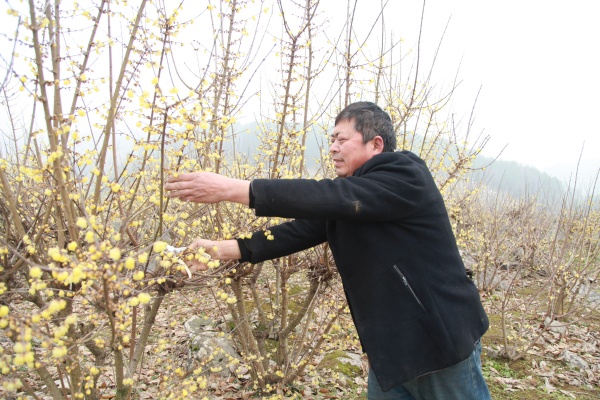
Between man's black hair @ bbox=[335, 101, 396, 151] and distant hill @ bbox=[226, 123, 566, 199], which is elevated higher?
distant hill @ bbox=[226, 123, 566, 199]

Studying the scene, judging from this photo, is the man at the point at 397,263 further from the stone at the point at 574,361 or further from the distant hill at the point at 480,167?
the stone at the point at 574,361

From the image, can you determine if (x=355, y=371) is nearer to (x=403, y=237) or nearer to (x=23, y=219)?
(x=403, y=237)

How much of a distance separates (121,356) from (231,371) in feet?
9.36

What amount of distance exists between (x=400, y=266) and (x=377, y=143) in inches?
28.7

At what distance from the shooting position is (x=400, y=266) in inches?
81.5

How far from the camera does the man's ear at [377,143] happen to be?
232cm

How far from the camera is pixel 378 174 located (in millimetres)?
1996

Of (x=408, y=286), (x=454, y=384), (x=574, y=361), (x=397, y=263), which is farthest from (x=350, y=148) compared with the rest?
(x=574, y=361)

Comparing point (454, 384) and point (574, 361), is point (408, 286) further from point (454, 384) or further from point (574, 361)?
point (574, 361)

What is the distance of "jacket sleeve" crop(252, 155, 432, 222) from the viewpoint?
1.85 metres

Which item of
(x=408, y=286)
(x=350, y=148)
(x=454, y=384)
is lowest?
(x=454, y=384)

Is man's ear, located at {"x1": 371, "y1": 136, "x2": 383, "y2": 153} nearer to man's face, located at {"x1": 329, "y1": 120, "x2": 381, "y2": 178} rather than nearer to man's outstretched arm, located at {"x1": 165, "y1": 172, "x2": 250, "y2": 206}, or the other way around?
man's face, located at {"x1": 329, "y1": 120, "x2": 381, "y2": 178}

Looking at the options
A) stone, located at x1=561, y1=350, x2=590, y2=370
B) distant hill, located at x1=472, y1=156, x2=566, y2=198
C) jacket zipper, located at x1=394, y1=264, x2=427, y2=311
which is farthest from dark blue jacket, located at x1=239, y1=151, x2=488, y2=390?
stone, located at x1=561, y1=350, x2=590, y2=370

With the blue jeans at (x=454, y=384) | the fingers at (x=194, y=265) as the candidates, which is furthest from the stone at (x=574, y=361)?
the fingers at (x=194, y=265)
